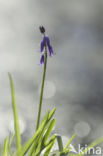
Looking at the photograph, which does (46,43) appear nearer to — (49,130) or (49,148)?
(49,130)

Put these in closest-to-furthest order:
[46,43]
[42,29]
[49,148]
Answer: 1. [49,148]
2. [42,29]
3. [46,43]

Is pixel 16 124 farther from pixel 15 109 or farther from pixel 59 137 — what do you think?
pixel 59 137

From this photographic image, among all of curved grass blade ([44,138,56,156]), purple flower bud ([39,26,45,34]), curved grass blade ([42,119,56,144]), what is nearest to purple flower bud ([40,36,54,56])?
purple flower bud ([39,26,45,34])

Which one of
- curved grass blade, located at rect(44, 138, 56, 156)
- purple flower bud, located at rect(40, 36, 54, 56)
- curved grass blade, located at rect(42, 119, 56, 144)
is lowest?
curved grass blade, located at rect(44, 138, 56, 156)

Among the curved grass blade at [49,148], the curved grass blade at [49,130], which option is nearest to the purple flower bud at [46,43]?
the curved grass blade at [49,130]

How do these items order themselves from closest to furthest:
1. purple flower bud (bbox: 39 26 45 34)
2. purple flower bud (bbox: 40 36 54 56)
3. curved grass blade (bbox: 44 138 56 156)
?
curved grass blade (bbox: 44 138 56 156) → purple flower bud (bbox: 39 26 45 34) → purple flower bud (bbox: 40 36 54 56)

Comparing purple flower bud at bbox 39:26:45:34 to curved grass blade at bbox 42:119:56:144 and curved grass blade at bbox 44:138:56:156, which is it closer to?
curved grass blade at bbox 42:119:56:144

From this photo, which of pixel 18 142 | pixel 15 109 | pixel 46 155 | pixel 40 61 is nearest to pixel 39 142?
pixel 46 155

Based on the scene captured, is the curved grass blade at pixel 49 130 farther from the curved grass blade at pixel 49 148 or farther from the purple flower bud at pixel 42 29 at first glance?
the purple flower bud at pixel 42 29

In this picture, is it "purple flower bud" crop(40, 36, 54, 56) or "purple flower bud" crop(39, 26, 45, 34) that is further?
"purple flower bud" crop(40, 36, 54, 56)

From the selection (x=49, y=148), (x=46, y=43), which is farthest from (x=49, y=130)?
(x=46, y=43)

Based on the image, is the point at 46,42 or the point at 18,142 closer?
the point at 18,142
